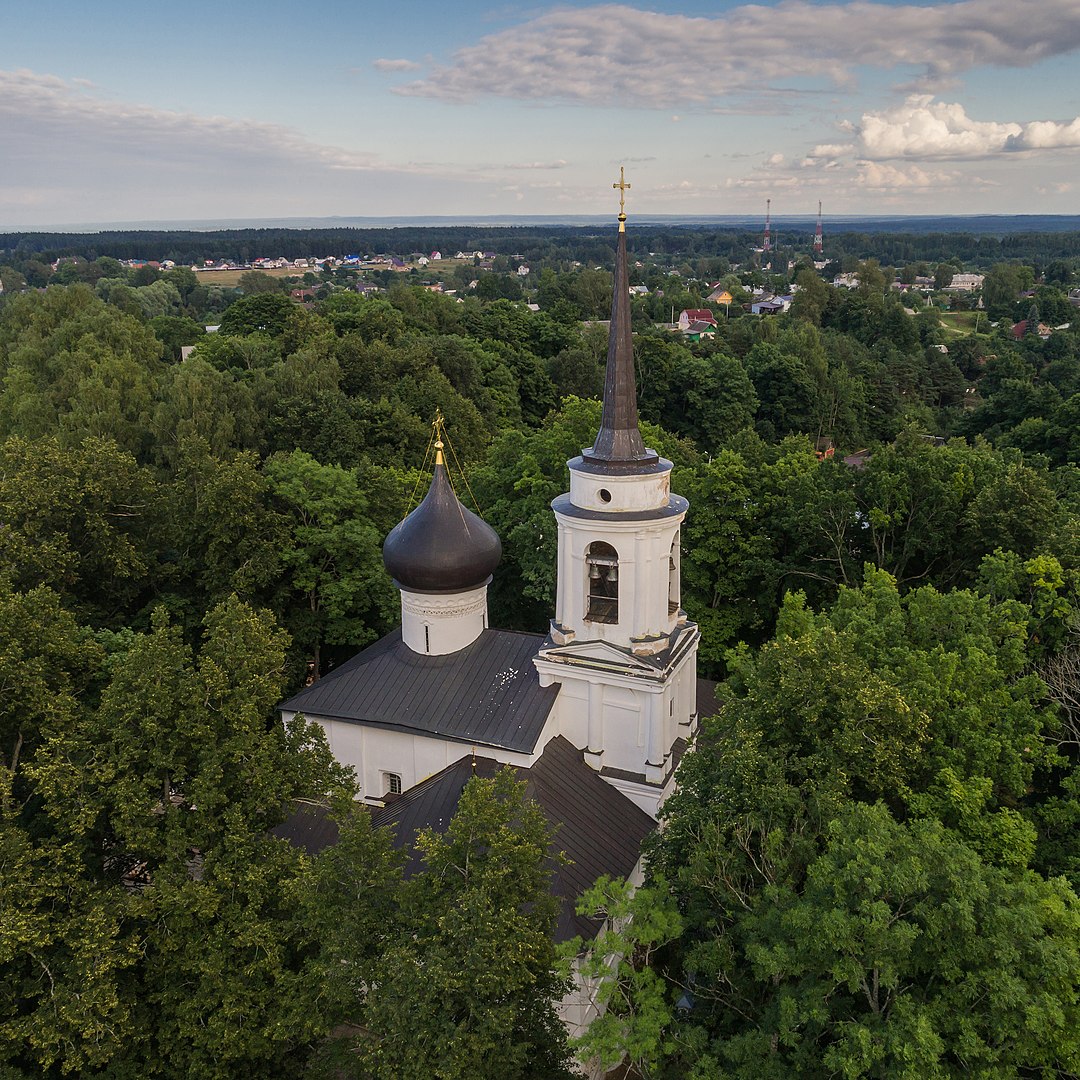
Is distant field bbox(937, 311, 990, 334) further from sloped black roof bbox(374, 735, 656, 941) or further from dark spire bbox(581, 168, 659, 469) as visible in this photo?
sloped black roof bbox(374, 735, 656, 941)

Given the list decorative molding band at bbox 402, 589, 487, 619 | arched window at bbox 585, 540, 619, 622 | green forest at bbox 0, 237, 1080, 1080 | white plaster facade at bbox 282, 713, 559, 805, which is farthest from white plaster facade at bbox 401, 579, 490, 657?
green forest at bbox 0, 237, 1080, 1080

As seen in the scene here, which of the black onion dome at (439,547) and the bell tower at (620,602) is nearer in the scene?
the bell tower at (620,602)

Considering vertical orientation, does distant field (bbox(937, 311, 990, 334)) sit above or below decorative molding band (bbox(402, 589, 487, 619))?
above

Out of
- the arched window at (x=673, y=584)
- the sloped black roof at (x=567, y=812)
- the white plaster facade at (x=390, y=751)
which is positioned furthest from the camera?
the arched window at (x=673, y=584)

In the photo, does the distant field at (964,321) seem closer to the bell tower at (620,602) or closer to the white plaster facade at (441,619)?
the bell tower at (620,602)

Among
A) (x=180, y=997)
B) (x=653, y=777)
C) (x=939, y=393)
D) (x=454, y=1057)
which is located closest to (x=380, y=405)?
(x=653, y=777)

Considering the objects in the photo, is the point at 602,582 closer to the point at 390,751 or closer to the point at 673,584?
the point at 673,584

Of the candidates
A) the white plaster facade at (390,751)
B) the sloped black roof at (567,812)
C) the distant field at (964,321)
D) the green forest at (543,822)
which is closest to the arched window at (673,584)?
the green forest at (543,822)
